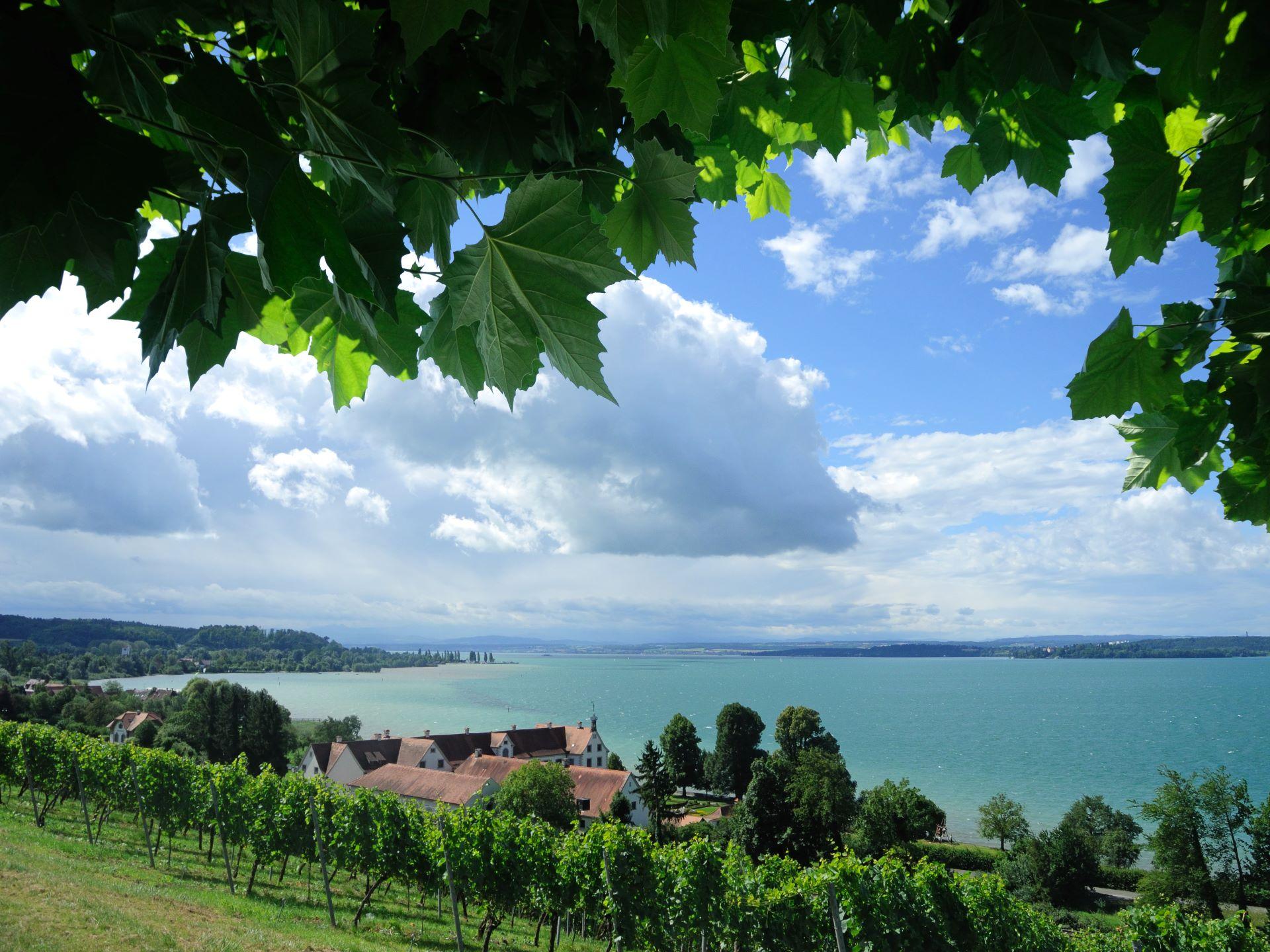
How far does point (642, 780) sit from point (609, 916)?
28636 millimetres

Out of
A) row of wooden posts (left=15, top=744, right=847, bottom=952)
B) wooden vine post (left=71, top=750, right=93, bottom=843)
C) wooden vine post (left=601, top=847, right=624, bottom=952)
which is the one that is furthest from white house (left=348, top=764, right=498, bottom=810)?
wooden vine post (left=601, top=847, right=624, bottom=952)

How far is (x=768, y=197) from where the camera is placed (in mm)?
1875

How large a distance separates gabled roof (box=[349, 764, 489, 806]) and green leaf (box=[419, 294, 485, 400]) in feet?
127

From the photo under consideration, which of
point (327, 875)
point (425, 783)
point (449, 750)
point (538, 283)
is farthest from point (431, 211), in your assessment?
point (449, 750)

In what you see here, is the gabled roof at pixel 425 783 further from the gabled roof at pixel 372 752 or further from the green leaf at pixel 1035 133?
the green leaf at pixel 1035 133

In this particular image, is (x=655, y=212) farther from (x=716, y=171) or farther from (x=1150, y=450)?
(x=1150, y=450)

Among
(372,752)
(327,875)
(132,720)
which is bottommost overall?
(372,752)

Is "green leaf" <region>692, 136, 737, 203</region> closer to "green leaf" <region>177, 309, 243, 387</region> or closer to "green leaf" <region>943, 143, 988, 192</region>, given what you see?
"green leaf" <region>943, 143, 988, 192</region>

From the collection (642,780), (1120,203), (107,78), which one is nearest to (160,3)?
(107,78)

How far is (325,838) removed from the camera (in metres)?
18.1

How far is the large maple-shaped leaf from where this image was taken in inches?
32.5

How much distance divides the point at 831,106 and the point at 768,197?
55 cm

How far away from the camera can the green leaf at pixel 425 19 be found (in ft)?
2.03

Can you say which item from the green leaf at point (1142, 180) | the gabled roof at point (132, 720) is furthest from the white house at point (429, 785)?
the green leaf at point (1142, 180)
